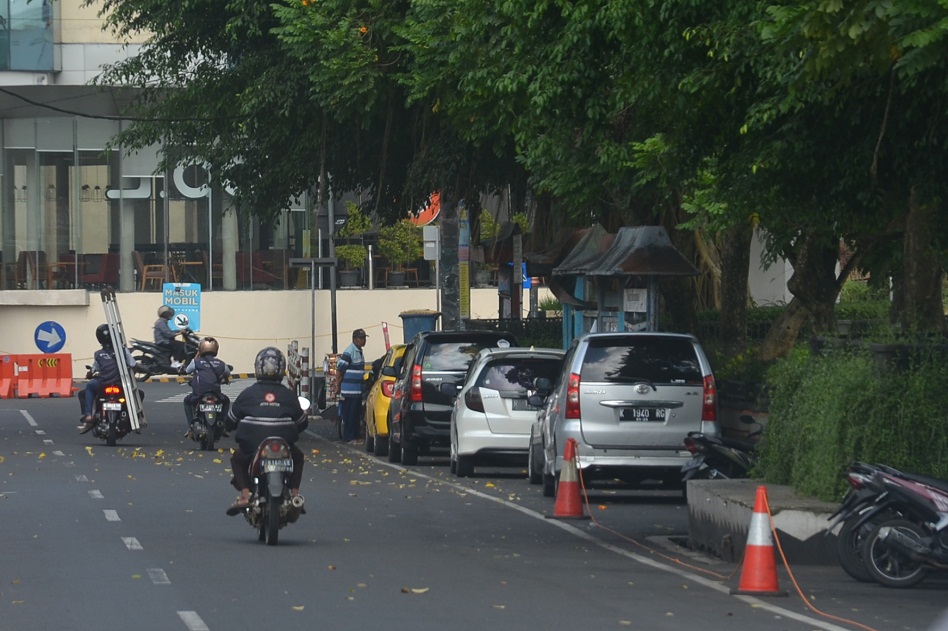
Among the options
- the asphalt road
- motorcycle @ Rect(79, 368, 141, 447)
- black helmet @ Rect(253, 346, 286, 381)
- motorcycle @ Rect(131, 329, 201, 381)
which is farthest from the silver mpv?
motorcycle @ Rect(131, 329, 201, 381)

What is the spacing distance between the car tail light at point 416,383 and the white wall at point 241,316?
3070cm

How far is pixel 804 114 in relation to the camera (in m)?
12.8

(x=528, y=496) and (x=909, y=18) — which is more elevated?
(x=909, y=18)

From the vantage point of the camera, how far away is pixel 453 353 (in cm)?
2250

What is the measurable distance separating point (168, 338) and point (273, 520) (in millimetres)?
27151

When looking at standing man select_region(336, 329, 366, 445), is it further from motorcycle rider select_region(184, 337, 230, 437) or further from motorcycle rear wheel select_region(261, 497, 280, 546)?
motorcycle rear wheel select_region(261, 497, 280, 546)

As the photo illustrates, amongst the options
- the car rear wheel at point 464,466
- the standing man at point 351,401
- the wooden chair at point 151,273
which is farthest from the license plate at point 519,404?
the wooden chair at point 151,273

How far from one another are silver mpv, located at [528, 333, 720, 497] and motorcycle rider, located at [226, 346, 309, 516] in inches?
148

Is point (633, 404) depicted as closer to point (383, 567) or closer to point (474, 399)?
point (474, 399)

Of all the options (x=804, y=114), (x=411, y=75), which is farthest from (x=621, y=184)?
(x=804, y=114)

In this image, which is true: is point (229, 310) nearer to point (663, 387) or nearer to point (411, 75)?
point (411, 75)

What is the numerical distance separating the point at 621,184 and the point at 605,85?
800 cm

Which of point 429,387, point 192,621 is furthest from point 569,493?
point 429,387

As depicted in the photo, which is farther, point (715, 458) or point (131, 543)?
point (715, 458)
